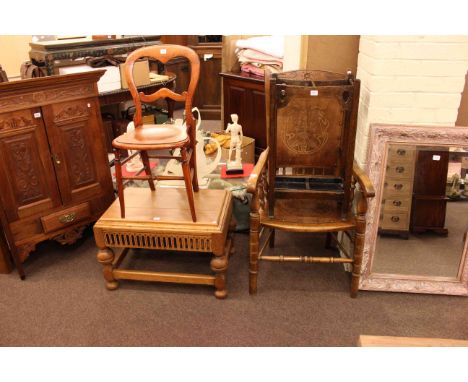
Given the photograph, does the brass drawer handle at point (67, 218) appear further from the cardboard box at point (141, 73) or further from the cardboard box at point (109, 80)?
the cardboard box at point (141, 73)

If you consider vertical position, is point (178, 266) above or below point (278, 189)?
below

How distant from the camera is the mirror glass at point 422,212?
2150mm

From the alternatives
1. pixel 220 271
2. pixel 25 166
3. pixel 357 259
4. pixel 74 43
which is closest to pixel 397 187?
pixel 357 259

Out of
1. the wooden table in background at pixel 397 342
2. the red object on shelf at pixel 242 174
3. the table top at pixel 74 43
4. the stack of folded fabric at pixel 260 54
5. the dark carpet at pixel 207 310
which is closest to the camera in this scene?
the wooden table in background at pixel 397 342

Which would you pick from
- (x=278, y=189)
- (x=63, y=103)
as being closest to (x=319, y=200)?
(x=278, y=189)

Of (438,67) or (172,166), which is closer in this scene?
(438,67)

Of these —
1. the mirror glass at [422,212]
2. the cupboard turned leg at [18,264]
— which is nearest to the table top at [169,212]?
the cupboard turned leg at [18,264]

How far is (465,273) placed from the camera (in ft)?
7.29

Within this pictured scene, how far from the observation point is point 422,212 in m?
2.30

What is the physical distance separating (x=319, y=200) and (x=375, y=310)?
0.66m

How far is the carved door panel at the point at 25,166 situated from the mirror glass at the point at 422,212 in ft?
6.29

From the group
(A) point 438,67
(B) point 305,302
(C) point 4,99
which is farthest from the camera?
(B) point 305,302

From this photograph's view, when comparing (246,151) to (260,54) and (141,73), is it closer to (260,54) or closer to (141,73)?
(260,54)

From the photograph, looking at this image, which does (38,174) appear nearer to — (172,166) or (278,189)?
(172,166)
